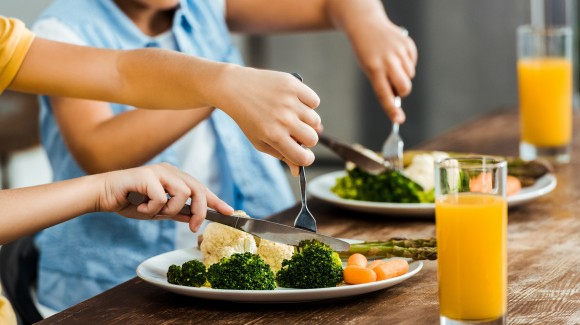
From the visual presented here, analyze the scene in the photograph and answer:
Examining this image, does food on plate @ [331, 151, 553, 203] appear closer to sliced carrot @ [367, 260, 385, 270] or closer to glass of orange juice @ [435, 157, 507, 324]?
sliced carrot @ [367, 260, 385, 270]

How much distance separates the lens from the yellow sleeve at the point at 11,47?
1.54m

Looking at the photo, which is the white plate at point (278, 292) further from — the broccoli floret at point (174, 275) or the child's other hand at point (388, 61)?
the child's other hand at point (388, 61)

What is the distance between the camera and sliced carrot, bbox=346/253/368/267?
4.21ft

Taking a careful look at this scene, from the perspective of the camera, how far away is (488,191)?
3.41 feet

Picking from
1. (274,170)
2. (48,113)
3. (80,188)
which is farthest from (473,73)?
(80,188)

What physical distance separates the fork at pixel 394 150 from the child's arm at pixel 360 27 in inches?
2.2

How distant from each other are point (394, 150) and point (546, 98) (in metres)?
0.50

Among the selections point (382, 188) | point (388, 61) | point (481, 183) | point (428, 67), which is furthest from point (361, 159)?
point (428, 67)

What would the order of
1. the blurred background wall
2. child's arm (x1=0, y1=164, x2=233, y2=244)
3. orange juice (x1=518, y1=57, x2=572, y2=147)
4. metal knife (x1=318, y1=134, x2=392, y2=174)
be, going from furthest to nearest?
the blurred background wall < orange juice (x1=518, y1=57, x2=572, y2=147) < metal knife (x1=318, y1=134, x2=392, y2=174) < child's arm (x1=0, y1=164, x2=233, y2=244)

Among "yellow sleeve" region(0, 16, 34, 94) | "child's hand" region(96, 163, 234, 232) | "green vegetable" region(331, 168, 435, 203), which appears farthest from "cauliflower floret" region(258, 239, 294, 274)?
"yellow sleeve" region(0, 16, 34, 94)

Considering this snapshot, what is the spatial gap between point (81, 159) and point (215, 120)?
0.38 meters

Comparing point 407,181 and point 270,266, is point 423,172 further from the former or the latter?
point 270,266

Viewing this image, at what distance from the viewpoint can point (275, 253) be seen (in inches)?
51.4

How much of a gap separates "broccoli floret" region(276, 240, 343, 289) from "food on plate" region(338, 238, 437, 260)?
12 cm
